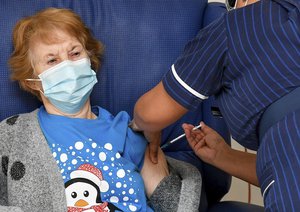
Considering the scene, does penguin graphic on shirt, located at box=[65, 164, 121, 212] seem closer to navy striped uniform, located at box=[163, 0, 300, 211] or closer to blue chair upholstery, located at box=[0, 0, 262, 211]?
blue chair upholstery, located at box=[0, 0, 262, 211]

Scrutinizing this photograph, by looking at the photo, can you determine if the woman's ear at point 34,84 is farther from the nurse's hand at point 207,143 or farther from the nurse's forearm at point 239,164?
the nurse's forearm at point 239,164

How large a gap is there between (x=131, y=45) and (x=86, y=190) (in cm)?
54

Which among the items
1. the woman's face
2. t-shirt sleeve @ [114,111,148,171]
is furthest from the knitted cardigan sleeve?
t-shirt sleeve @ [114,111,148,171]

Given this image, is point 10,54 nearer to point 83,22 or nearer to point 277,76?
point 83,22

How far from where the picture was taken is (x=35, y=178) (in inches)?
55.1

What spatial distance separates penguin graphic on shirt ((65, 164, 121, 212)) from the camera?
1.39 metres

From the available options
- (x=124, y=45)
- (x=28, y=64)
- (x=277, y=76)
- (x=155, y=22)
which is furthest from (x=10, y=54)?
(x=277, y=76)

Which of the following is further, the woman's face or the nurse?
the woman's face

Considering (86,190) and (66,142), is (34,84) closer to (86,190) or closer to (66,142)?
(66,142)

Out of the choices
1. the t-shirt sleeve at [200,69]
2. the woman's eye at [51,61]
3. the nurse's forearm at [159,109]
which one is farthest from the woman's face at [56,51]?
the t-shirt sleeve at [200,69]

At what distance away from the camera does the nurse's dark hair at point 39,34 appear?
1.53m

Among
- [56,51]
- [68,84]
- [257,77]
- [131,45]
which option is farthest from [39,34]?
[257,77]

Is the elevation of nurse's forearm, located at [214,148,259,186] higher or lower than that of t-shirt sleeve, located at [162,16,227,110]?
lower

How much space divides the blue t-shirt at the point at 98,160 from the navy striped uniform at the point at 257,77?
45 cm
